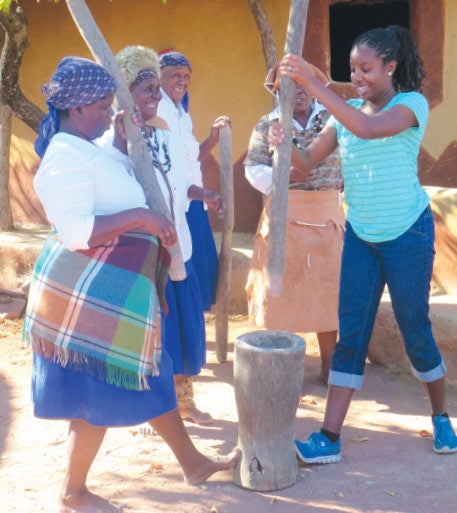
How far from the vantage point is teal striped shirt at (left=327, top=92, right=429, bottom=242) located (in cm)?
343

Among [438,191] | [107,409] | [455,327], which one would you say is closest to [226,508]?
[107,409]

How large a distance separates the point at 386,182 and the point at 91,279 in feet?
4.34

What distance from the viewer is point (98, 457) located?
388cm

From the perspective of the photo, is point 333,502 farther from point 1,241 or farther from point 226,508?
point 1,241

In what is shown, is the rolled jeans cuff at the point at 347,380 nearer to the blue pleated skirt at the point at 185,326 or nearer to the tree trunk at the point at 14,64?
the blue pleated skirt at the point at 185,326

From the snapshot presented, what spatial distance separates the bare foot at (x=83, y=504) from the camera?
10.6 feet

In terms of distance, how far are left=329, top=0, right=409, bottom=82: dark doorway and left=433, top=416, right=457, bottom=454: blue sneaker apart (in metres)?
6.32

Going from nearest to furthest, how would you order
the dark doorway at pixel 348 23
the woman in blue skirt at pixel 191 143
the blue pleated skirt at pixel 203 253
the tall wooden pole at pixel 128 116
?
the tall wooden pole at pixel 128 116
the woman in blue skirt at pixel 191 143
the blue pleated skirt at pixel 203 253
the dark doorway at pixel 348 23

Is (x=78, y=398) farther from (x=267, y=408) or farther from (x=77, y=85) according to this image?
(x=77, y=85)

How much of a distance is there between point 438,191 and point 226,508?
122 inches

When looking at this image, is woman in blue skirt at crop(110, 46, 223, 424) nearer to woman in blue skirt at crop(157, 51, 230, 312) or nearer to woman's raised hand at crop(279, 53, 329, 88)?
woman in blue skirt at crop(157, 51, 230, 312)

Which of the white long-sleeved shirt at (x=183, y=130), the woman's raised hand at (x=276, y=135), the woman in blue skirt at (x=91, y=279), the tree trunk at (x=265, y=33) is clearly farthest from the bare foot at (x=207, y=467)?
the tree trunk at (x=265, y=33)

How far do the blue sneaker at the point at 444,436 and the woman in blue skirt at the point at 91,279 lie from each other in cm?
144

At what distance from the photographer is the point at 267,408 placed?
3.40 metres
